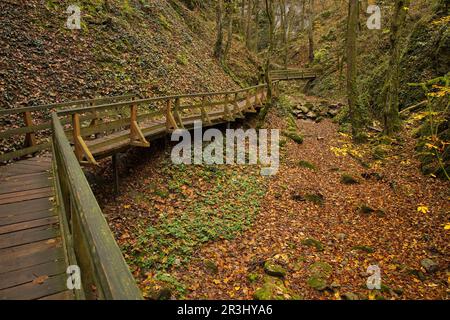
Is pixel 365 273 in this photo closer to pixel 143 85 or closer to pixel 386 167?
→ pixel 386 167

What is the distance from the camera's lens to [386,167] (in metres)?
12.7

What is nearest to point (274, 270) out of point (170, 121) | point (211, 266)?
point (211, 266)

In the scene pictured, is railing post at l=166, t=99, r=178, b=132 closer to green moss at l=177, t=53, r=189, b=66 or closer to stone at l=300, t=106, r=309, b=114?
green moss at l=177, t=53, r=189, b=66

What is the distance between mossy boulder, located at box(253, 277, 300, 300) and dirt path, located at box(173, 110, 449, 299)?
18 cm

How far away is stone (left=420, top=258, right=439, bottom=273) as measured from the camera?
721 cm

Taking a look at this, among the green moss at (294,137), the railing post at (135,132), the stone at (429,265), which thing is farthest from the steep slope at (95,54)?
the stone at (429,265)

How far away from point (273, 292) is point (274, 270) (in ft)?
2.30

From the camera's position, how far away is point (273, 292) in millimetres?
6355

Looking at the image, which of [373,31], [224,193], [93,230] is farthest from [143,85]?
[373,31]

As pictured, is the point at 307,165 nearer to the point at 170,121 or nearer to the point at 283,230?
the point at 283,230

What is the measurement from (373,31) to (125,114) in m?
24.4

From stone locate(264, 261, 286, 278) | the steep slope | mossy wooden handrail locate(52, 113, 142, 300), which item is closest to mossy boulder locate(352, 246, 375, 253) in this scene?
stone locate(264, 261, 286, 278)

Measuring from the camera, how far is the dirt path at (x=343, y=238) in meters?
6.77

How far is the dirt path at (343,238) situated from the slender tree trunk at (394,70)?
6.45ft
